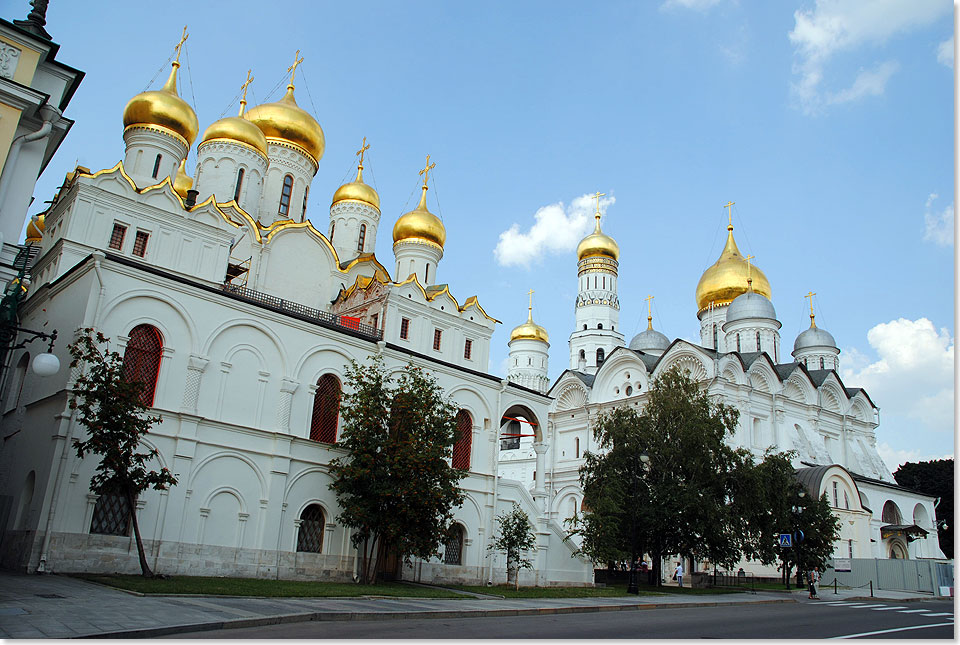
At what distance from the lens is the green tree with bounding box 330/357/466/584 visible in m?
20.6

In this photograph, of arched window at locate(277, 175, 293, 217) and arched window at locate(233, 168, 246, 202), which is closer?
arched window at locate(233, 168, 246, 202)

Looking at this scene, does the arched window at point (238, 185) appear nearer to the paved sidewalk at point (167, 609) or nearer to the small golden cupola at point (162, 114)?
the small golden cupola at point (162, 114)

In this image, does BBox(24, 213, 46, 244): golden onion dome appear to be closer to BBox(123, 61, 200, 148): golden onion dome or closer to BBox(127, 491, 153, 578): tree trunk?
BBox(123, 61, 200, 148): golden onion dome

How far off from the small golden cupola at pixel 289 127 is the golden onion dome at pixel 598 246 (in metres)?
31.5

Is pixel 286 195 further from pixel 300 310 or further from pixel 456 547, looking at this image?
pixel 456 547

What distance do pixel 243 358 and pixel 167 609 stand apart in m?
10.9

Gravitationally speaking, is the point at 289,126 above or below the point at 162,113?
above

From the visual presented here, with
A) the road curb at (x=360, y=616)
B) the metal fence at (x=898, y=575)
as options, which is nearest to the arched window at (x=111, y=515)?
the road curb at (x=360, y=616)

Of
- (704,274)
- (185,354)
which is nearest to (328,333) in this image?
(185,354)

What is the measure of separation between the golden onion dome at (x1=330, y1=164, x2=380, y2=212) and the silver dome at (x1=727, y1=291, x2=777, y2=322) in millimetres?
27417

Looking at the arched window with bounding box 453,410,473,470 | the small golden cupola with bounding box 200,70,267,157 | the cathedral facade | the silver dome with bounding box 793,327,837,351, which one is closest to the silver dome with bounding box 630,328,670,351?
the cathedral facade

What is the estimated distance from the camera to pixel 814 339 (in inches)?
2194

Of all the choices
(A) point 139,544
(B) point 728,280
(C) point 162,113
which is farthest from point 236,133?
(B) point 728,280

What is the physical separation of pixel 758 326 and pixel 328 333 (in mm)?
35558
